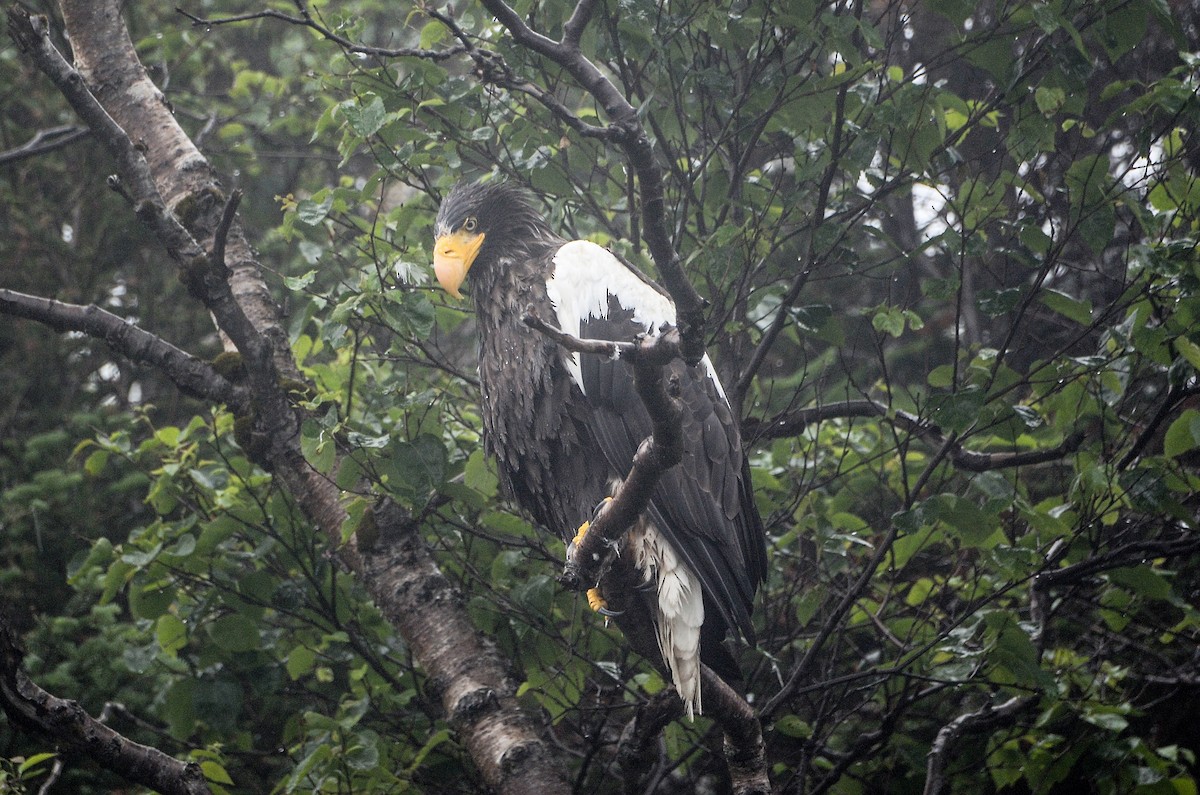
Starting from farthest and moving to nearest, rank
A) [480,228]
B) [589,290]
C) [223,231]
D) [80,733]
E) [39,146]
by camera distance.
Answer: [39,146]
[480,228]
[589,290]
[223,231]
[80,733]

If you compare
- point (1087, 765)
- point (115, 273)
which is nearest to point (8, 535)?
point (115, 273)

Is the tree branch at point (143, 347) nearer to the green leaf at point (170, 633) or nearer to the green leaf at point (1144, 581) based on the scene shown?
the green leaf at point (170, 633)

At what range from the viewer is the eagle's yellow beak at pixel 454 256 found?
299 centimetres

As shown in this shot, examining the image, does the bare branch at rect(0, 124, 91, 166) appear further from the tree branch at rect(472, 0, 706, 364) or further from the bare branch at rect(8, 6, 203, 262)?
the tree branch at rect(472, 0, 706, 364)

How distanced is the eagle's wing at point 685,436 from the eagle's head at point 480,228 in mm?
327

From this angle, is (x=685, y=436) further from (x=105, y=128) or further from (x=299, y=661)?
(x=105, y=128)

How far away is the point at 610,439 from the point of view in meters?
2.85

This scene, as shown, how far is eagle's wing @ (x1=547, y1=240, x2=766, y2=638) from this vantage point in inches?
109

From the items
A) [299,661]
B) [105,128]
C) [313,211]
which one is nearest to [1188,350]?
[313,211]

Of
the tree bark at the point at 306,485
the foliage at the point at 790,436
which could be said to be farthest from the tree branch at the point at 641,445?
the tree bark at the point at 306,485

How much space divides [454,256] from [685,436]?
3.18ft

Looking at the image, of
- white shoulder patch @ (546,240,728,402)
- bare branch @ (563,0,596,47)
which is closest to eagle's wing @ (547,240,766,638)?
white shoulder patch @ (546,240,728,402)

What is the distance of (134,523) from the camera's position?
4.95m

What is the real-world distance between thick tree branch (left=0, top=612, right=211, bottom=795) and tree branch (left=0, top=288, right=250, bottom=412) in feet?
3.07
